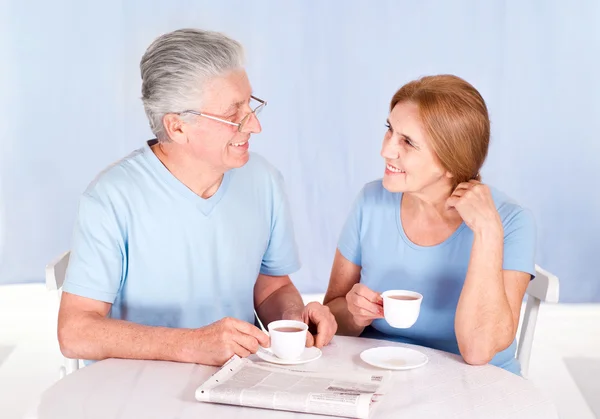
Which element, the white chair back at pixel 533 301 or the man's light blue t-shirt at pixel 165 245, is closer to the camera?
the man's light blue t-shirt at pixel 165 245

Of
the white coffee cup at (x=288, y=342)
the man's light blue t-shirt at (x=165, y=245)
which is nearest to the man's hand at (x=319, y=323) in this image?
the white coffee cup at (x=288, y=342)

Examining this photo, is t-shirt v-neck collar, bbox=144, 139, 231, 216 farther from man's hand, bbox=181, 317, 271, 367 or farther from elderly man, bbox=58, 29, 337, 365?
man's hand, bbox=181, 317, 271, 367

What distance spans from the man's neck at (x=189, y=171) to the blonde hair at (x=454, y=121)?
0.55m

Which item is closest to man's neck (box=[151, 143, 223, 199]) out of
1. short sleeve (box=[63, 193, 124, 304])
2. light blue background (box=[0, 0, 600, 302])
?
short sleeve (box=[63, 193, 124, 304])

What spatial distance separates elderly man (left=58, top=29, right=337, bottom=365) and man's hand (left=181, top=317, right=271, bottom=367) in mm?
200

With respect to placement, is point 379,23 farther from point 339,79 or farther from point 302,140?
point 302,140

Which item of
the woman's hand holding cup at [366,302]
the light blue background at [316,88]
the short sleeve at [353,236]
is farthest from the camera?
the light blue background at [316,88]

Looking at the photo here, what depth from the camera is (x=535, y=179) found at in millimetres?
3910

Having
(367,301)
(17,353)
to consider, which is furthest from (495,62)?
(17,353)

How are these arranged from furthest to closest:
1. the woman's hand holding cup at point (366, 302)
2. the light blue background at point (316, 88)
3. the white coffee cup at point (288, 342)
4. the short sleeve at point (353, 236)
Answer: the light blue background at point (316, 88)
the short sleeve at point (353, 236)
the woman's hand holding cup at point (366, 302)
the white coffee cup at point (288, 342)

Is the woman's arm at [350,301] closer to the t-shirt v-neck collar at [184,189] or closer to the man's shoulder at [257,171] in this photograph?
the man's shoulder at [257,171]

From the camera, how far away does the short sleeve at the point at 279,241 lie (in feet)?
7.51

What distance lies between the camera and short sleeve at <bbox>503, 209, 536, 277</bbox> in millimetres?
2004

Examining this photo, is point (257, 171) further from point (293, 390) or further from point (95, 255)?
point (293, 390)
